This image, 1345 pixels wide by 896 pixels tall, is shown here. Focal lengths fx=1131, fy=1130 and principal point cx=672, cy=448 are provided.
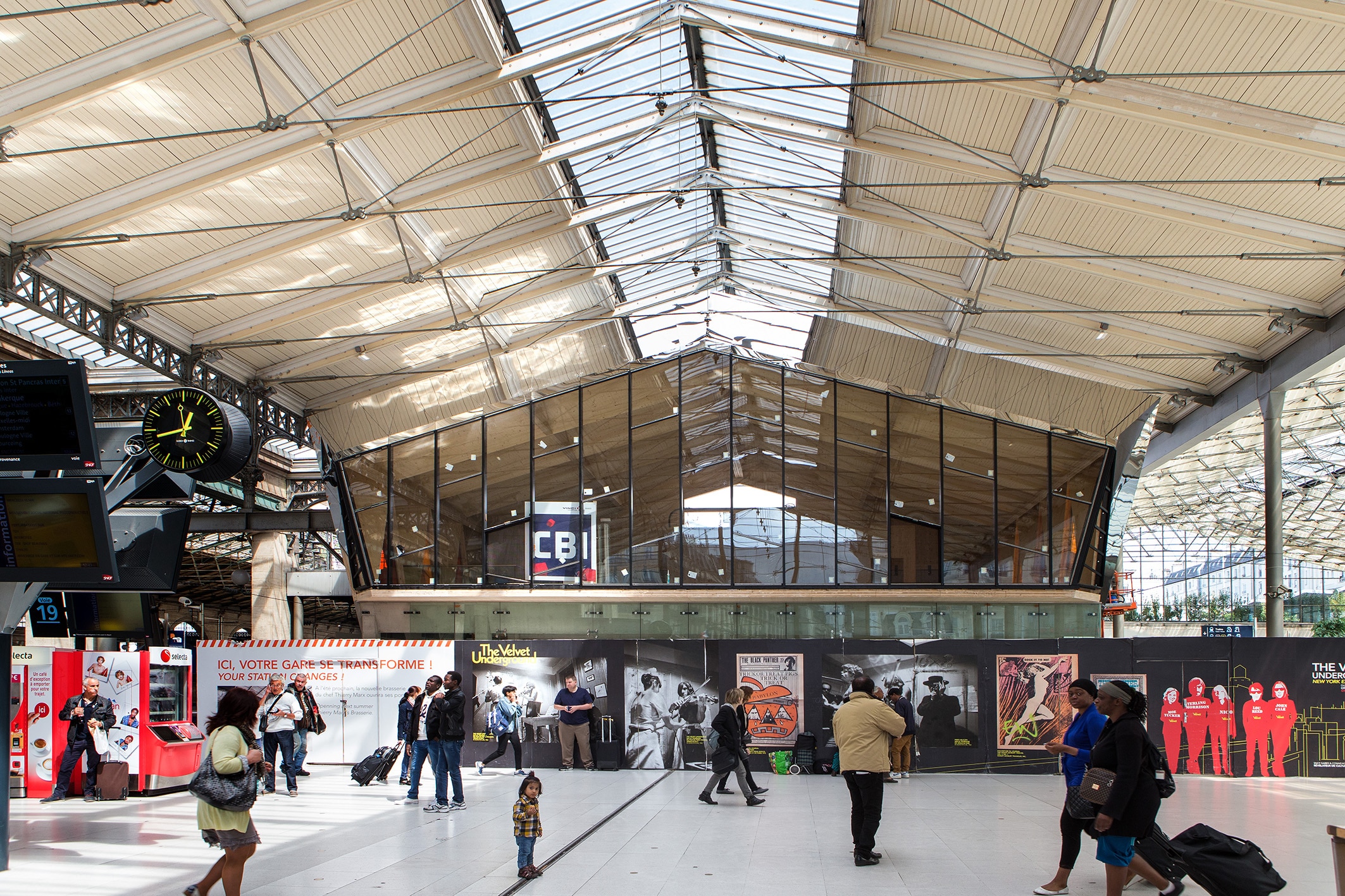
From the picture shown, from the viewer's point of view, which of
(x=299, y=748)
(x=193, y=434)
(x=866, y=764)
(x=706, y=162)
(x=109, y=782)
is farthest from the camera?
(x=706, y=162)

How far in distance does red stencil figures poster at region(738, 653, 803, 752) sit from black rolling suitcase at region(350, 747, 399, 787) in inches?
234

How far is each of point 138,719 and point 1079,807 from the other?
11.9 m

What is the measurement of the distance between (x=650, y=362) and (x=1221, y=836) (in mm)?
18037

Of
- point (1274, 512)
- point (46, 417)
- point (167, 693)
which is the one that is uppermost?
point (46, 417)

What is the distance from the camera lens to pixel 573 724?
738 inches

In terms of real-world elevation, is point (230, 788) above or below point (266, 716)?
above

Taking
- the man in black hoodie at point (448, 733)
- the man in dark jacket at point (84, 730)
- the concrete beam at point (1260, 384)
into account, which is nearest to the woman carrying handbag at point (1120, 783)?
the man in black hoodie at point (448, 733)

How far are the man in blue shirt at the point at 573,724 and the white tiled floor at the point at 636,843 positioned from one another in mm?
2652

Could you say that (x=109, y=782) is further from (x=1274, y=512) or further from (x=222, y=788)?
(x=1274, y=512)

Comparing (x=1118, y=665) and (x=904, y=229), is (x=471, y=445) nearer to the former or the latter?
(x=904, y=229)

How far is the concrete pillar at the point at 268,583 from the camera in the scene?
91.3 ft

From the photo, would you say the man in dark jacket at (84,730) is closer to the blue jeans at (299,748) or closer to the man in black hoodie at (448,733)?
the blue jeans at (299,748)

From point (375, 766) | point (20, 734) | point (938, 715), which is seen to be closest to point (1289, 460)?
point (938, 715)

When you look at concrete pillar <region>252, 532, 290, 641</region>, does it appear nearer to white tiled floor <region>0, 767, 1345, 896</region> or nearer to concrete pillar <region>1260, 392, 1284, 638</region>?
white tiled floor <region>0, 767, 1345, 896</region>
